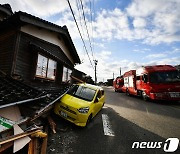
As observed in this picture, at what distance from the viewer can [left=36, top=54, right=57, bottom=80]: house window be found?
28.8ft

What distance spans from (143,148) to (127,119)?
3167 mm

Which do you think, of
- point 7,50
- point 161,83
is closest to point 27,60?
point 7,50

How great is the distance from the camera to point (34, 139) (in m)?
4.02

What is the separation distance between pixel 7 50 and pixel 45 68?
2351 mm

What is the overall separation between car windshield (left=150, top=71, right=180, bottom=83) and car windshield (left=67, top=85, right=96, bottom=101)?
7.57 m

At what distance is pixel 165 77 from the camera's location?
13.4 meters

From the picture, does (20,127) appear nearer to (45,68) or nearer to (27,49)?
(27,49)

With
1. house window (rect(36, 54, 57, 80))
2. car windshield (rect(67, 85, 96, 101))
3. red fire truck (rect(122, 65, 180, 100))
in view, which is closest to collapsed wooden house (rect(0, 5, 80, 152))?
house window (rect(36, 54, 57, 80))

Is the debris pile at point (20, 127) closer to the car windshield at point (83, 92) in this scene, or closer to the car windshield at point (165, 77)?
the car windshield at point (83, 92)

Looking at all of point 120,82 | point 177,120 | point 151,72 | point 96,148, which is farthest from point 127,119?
point 120,82

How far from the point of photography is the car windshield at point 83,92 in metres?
7.78

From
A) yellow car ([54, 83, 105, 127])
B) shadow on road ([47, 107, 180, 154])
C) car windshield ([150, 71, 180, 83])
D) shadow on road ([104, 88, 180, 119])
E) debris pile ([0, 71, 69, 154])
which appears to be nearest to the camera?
debris pile ([0, 71, 69, 154])

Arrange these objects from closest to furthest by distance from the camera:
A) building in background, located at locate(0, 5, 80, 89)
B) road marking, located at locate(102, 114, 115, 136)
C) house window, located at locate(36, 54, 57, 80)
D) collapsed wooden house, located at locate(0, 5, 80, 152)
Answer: collapsed wooden house, located at locate(0, 5, 80, 152) → road marking, located at locate(102, 114, 115, 136) → building in background, located at locate(0, 5, 80, 89) → house window, located at locate(36, 54, 57, 80)

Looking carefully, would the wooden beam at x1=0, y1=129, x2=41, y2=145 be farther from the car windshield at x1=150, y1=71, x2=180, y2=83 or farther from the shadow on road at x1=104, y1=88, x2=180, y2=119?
the car windshield at x1=150, y1=71, x2=180, y2=83
